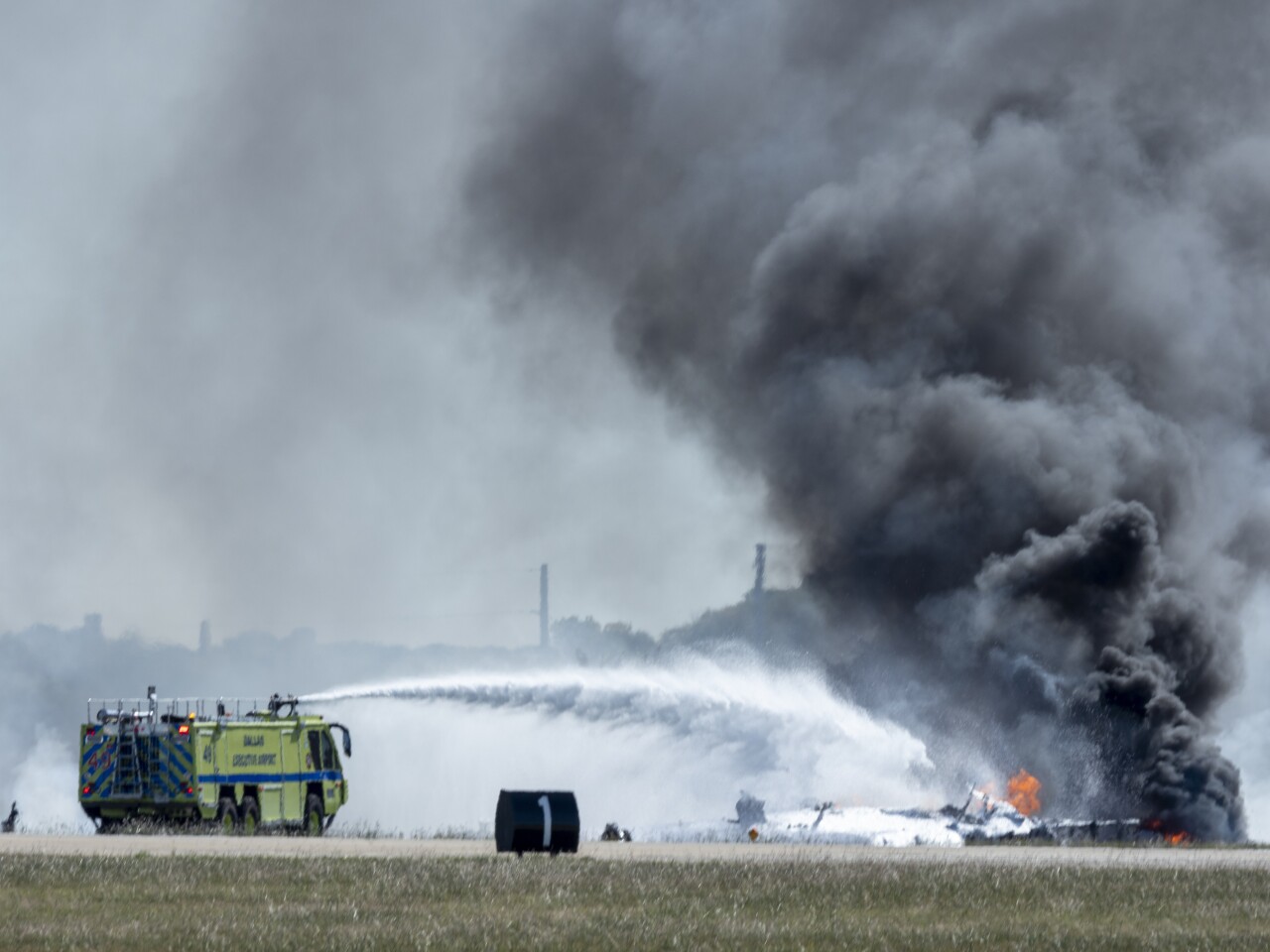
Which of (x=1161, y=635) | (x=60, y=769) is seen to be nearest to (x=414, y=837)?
(x=1161, y=635)

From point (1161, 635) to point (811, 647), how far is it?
16812 mm

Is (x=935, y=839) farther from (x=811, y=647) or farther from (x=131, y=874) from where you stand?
(x=811, y=647)

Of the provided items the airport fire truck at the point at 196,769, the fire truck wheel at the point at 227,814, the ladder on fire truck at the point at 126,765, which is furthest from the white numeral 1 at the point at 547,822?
the ladder on fire truck at the point at 126,765

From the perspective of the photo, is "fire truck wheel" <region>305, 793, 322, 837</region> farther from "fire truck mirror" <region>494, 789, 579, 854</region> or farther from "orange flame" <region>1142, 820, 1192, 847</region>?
"orange flame" <region>1142, 820, 1192, 847</region>

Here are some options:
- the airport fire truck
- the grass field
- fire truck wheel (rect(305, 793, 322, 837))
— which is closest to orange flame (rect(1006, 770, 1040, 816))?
fire truck wheel (rect(305, 793, 322, 837))

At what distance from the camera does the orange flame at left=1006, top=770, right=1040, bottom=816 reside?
67.3m

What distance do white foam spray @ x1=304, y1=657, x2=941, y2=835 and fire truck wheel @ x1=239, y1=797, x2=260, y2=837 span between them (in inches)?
547

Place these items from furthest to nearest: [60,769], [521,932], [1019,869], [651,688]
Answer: [60,769] < [651,688] < [1019,869] < [521,932]

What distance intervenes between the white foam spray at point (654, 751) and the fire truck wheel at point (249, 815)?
45.6 feet

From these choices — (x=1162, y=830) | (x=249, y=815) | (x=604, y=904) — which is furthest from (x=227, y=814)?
(x=1162, y=830)

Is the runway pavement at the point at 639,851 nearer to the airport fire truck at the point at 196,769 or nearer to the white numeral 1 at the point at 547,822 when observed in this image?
the white numeral 1 at the point at 547,822

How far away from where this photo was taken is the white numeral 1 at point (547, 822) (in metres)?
37.1

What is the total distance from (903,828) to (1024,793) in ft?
51.6

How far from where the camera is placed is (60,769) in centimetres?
9962
